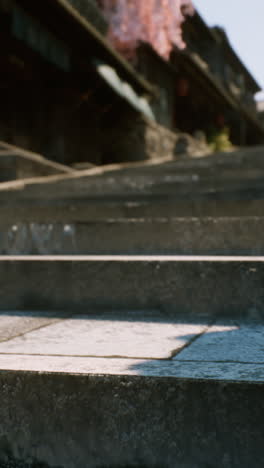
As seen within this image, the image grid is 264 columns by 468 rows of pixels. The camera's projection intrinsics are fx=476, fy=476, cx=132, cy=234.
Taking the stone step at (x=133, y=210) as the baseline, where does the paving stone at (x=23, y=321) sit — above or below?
below

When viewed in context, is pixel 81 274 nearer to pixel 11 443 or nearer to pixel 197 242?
pixel 197 242

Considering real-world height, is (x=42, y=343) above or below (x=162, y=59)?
below

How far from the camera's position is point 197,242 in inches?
99.5

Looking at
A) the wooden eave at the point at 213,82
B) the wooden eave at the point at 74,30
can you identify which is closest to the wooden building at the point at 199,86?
the wooden eave at the point at 213,82

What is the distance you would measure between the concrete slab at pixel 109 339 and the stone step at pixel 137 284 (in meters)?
0.16

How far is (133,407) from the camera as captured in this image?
3.90ft

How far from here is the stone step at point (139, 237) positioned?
2449 mm

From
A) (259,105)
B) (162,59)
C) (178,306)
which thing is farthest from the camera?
(259,105)

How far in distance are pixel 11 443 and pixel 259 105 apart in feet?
123

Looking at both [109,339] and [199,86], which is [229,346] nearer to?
[109,339]

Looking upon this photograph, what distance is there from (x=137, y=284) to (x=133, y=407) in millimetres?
912

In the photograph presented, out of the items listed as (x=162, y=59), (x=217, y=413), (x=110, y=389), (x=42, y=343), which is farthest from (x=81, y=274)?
(x=162, y=59)

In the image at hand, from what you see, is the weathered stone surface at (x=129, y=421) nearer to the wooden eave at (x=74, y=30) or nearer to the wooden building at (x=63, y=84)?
the wooden building at (x=63, y=84)

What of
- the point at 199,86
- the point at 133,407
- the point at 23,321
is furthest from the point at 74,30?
the point at 199,86
